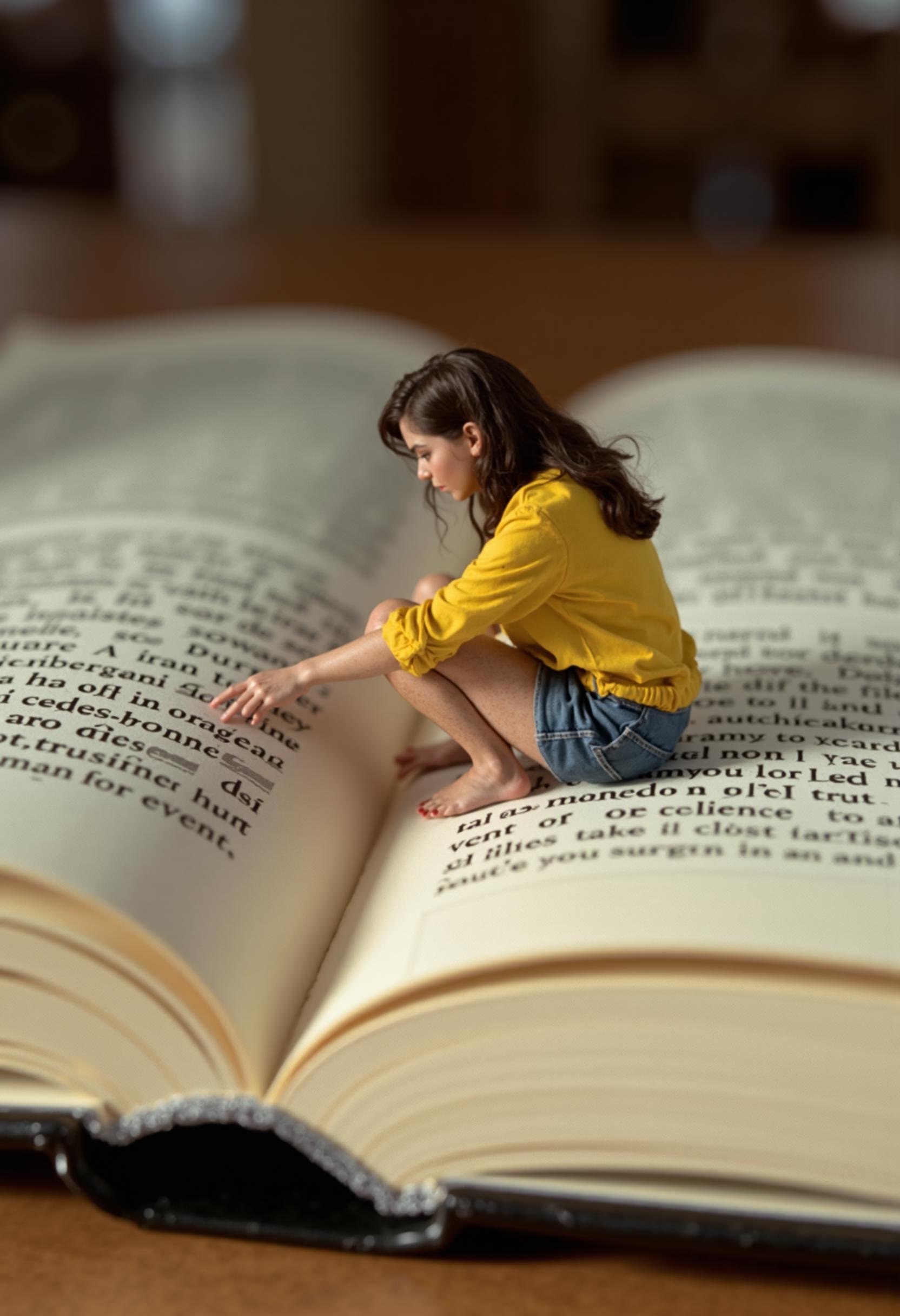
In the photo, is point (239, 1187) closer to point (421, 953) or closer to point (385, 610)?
point (421, 953)

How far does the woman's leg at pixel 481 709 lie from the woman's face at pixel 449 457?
7cm

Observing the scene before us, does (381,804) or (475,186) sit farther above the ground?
(475,186)

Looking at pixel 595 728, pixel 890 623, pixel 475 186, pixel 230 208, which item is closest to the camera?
pixel 595 728

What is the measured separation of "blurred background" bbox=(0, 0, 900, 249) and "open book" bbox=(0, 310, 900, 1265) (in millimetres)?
1907

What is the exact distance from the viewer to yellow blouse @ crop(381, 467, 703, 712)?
2.24 feet

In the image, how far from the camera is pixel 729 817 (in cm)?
64

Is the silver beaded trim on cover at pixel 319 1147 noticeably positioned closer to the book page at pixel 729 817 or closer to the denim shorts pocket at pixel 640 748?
the book page at pixel 729 817

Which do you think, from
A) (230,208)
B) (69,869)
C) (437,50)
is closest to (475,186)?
(437,50)

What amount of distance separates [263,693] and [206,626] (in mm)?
116

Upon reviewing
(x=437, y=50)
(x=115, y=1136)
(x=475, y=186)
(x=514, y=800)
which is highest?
(x=437, y=50)

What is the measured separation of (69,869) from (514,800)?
0.24 metres

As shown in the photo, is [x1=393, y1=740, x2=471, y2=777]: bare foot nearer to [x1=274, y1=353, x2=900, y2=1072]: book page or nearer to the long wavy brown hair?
[x1=274, y1=353, x2=900, y2=1072]: book page

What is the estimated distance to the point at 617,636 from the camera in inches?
28.9

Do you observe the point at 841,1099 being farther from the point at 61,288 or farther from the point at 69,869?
the point at 61,288
